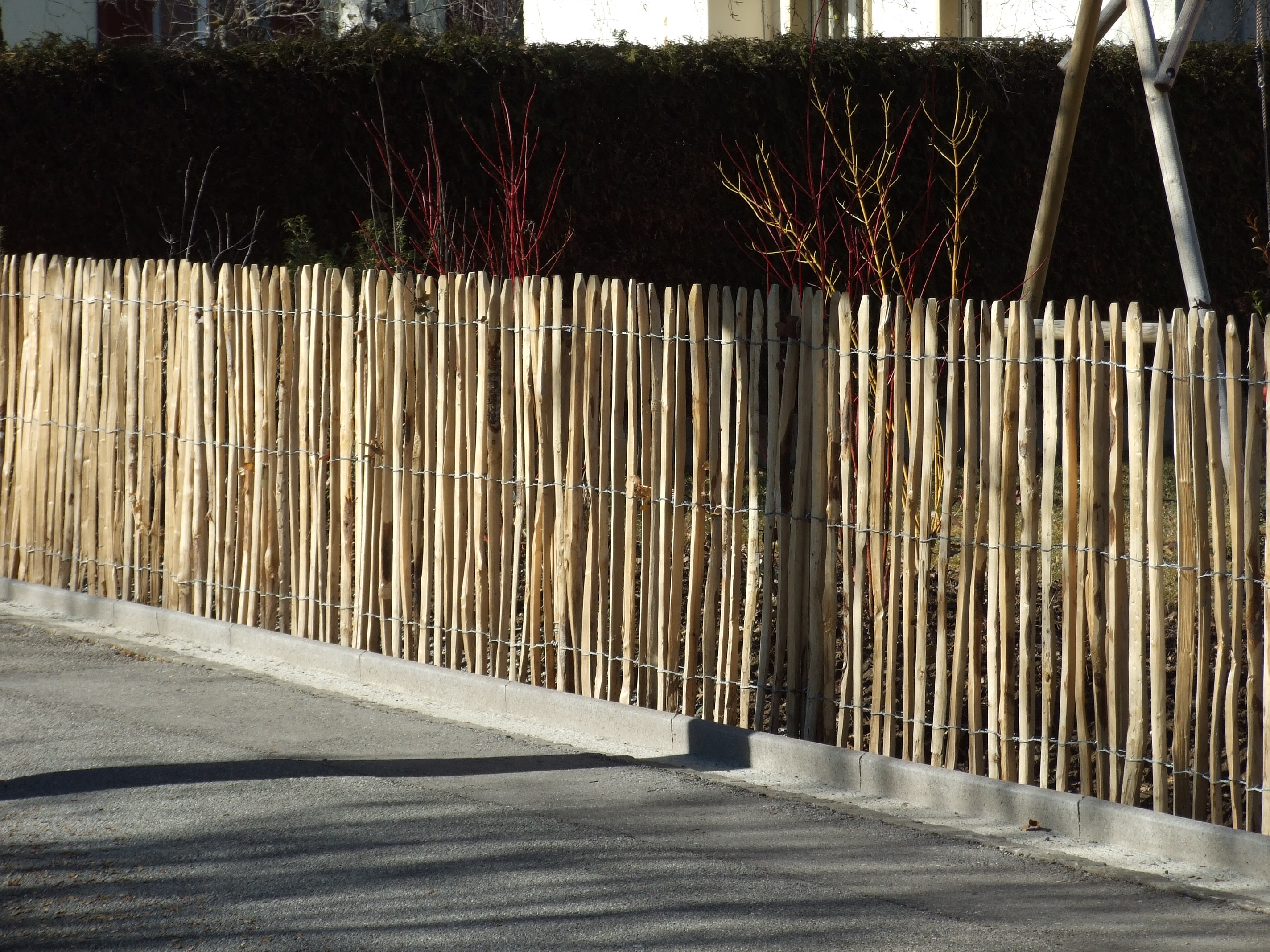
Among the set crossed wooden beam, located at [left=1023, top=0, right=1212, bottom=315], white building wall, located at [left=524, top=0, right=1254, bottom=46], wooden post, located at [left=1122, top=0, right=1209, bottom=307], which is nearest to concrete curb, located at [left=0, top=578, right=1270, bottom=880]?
crossed wooden beam, located at [left=1023, top=0, right=1212, bottom=315]

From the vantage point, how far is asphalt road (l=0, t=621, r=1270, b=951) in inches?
153

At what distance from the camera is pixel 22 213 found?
1077 centimetres

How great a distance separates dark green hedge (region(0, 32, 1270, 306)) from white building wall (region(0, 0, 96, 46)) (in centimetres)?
1024

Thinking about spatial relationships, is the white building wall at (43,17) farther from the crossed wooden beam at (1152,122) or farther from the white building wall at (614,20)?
the crossed wooden beam at (1152,122)

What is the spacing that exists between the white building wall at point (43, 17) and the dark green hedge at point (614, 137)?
403 inches

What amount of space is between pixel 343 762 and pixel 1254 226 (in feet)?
34.9

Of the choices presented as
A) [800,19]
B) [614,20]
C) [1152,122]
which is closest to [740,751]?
[1152,122]

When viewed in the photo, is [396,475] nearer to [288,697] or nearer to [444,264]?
[288,697]

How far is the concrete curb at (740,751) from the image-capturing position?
14.6 ft

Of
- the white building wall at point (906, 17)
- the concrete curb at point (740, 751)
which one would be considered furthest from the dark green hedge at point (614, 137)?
the concrete curb at point (740, 751)

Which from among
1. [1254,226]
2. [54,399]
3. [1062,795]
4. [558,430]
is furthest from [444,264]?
[1254,226]

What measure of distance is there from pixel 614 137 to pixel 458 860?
28.8 ft

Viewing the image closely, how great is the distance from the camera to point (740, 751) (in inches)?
215

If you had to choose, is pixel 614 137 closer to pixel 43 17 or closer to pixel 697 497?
pixel 697 497
